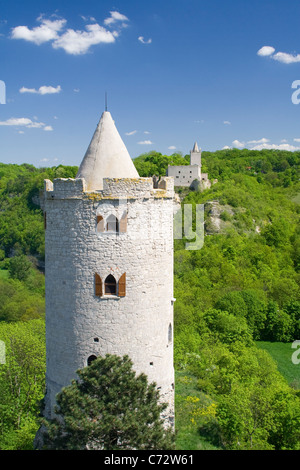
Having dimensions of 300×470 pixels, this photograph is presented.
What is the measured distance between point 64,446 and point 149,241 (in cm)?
640

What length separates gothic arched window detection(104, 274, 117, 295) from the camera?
12781mm

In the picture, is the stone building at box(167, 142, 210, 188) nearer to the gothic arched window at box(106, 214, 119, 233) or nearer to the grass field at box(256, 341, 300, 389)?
the grass field at box(256, 341, 300, 389)

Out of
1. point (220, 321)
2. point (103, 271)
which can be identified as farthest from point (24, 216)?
point (103, 271)

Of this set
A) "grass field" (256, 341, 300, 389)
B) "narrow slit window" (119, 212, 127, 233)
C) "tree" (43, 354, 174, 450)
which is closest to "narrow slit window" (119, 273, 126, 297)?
"narrow slit window" (119, 212, 127, 233)

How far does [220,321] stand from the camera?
3384 centimetres

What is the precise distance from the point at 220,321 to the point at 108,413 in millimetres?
24501

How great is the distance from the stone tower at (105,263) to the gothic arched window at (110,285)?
32mm

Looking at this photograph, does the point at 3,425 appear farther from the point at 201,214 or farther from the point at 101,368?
the point at 201,214

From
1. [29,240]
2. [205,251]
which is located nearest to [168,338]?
[205,251]

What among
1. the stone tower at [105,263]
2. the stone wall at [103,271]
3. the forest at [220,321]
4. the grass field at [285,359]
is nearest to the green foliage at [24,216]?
the forest at [220,321]

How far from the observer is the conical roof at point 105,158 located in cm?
1330

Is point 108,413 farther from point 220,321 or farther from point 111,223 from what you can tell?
point 220,321

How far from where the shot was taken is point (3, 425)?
19.1 metres

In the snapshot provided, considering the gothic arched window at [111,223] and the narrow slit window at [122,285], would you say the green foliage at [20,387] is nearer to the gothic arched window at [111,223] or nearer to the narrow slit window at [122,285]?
the narrow slit window at [122,285]
